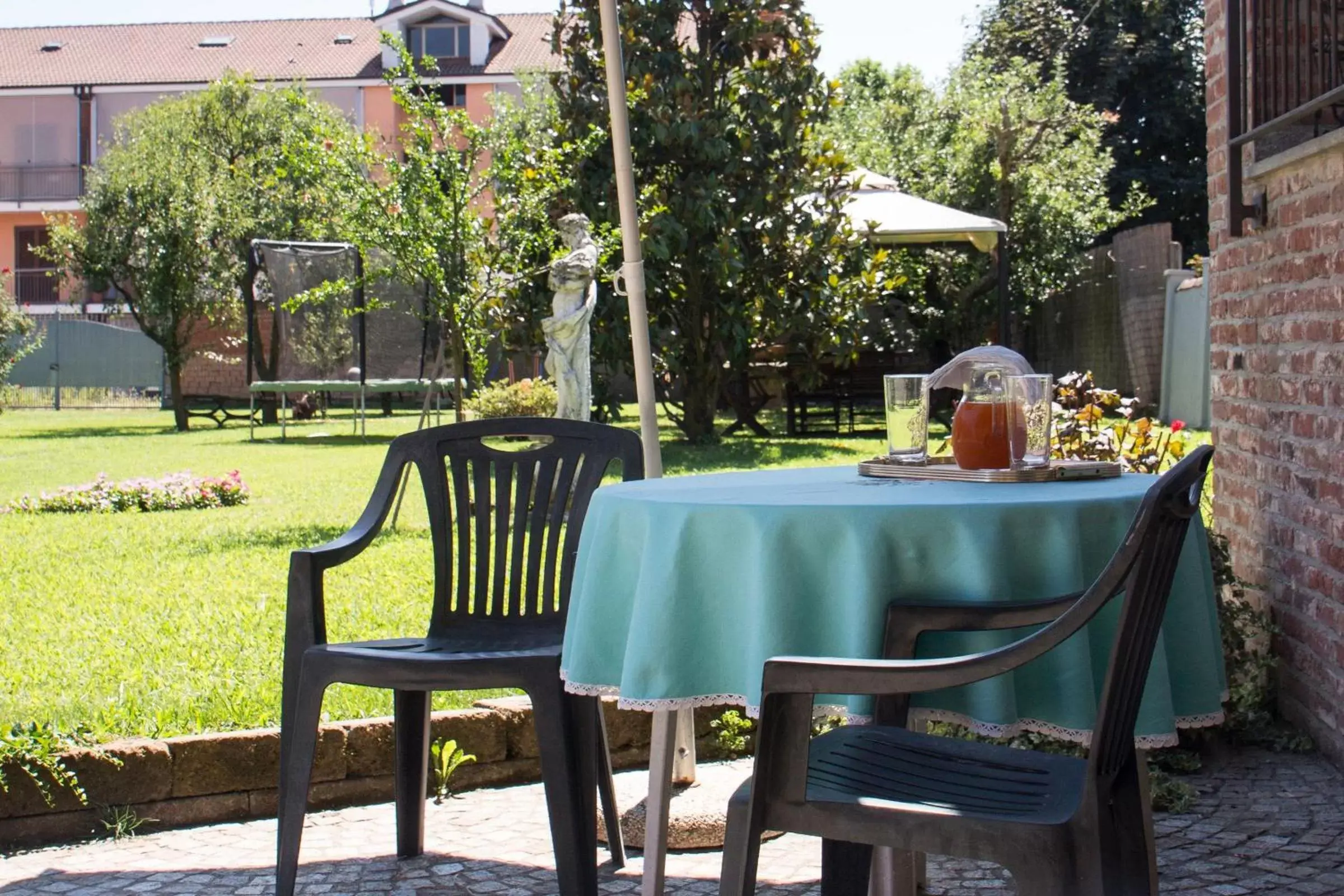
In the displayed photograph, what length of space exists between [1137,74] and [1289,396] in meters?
30.5

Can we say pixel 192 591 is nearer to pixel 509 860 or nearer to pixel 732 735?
pixel 732 735

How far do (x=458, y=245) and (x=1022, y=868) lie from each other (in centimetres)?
905

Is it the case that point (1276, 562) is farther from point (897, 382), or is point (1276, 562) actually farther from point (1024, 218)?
point (1024, 218)

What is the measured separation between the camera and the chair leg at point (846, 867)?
2.65 meters

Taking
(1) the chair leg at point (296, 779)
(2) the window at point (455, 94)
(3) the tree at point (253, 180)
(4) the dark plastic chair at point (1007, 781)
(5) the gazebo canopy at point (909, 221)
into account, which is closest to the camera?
(4) the dark plastic chair at point (1007, 781)

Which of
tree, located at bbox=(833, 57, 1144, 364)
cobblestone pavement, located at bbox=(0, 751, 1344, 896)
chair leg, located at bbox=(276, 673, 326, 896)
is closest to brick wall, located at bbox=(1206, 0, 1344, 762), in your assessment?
cobblestone pavement, located at bbox=(0, 751, 1344, 896)

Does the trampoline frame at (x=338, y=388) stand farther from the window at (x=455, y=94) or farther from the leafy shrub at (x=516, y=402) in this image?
the window at (x=455, y=94)

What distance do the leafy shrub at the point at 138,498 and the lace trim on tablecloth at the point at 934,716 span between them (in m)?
8.94

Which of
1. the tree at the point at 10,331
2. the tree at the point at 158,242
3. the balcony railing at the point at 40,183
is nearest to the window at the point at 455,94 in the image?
the balcony railing at the point at 40,183

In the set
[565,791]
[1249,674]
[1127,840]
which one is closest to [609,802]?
[565,791]

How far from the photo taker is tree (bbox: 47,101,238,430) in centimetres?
2248

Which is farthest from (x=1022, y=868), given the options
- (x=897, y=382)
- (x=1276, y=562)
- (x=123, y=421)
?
(x=123, y=421)

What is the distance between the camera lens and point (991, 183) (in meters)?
21.6

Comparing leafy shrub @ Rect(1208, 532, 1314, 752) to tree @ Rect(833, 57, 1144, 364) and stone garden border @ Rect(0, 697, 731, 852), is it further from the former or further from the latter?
tree @ Rect(833, 57, 1144, 364)
